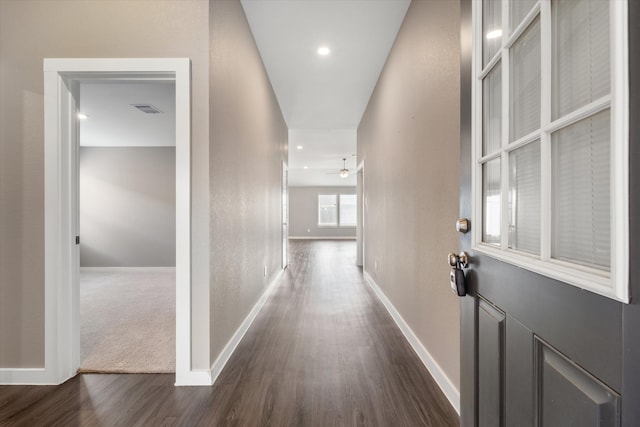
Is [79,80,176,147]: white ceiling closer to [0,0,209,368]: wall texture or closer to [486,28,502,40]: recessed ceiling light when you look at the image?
[0,0,209,368]: wall texture

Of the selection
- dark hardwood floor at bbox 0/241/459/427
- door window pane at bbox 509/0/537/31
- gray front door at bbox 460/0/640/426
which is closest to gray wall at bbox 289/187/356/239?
dark hardwood floor at bbox 0/241/459/427

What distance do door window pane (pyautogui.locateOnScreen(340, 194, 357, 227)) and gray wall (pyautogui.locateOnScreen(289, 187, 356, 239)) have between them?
222 millimetres

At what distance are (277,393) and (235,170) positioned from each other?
164cm

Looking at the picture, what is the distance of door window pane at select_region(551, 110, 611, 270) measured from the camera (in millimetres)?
582

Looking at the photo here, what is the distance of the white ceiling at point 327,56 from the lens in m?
2.61

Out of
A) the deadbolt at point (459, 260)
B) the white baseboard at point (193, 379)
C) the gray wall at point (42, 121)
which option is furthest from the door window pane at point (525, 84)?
the white baseboard at point (193, 379)

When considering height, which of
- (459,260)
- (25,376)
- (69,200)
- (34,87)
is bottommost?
(25,376)

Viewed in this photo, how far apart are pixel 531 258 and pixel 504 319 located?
21 cm

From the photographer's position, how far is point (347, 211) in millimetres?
13773

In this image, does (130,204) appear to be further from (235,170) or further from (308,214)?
(308,214)

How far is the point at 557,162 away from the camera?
2.33 ft

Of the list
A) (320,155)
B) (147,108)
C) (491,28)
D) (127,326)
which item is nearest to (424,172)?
(491,28)

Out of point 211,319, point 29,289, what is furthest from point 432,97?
point 29,289

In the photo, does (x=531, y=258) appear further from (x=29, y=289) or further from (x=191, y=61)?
(x=29, y=289)
